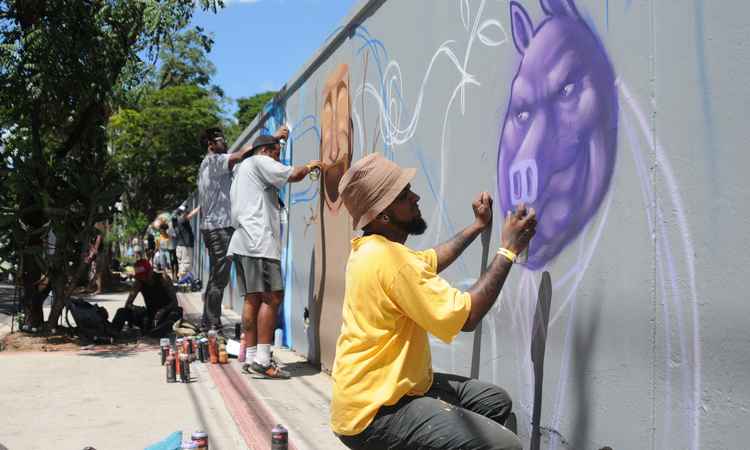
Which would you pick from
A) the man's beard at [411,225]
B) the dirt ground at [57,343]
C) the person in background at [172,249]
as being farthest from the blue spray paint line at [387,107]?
the person in background at [172,249]

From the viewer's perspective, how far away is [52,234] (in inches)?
A: 312

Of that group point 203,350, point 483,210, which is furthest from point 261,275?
point 483,210

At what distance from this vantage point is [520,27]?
3.14 metres

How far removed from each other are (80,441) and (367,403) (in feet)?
7.76

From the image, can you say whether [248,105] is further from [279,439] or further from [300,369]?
[279,439]

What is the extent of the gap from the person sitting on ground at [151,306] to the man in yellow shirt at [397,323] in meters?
6.22

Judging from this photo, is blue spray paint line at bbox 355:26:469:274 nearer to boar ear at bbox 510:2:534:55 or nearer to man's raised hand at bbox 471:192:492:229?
man's raised hand at bbox 471:192:492:229

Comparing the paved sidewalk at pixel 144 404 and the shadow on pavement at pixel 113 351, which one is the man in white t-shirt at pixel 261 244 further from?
the shadow on pavement at pixel 113 351

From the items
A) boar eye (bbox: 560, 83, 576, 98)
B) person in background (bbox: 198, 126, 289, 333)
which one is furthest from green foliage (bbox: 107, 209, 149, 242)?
boar eye (bbox: 560, 83, 576, 98)

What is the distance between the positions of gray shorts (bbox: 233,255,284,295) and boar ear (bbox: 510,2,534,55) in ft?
10.7

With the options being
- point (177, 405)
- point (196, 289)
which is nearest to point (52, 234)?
point (177, 405)

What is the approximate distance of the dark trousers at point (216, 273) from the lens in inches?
292

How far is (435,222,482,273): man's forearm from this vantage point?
10.3 ft

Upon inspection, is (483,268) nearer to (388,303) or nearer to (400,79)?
(388,303)
